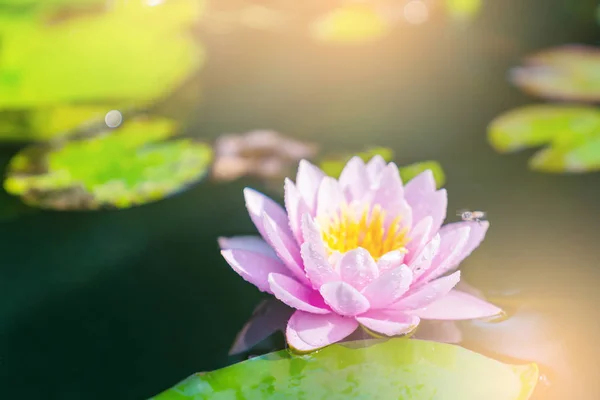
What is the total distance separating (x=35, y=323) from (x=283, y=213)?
0.59 m

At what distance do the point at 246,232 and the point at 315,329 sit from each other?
44cm

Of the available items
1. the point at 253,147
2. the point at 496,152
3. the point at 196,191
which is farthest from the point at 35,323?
the point at 496,152

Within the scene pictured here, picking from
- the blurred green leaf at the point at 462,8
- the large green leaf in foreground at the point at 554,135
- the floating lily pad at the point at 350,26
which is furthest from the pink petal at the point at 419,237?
the blurred green leaf at the point at 462,8

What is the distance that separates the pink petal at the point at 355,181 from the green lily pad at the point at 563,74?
1.05 m

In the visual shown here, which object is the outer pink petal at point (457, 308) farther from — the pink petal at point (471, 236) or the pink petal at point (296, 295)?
the pink petal at point (296, 295)

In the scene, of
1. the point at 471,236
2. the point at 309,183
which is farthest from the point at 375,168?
the point at 471,236

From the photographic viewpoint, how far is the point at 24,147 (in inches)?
67.5

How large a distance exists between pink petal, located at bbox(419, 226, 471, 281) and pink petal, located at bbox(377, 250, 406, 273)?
7cm

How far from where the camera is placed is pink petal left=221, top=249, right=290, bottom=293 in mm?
1112

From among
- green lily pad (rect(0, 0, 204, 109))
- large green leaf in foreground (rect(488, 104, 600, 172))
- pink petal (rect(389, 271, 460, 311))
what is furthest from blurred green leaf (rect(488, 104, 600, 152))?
green lily pad (rect(0, 0, 204, 109))

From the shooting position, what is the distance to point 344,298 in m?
1.01

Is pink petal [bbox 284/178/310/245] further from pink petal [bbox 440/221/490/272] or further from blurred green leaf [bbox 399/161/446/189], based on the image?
blurred green leaf [bbox 399/161/446/189]

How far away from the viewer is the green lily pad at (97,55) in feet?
6.06

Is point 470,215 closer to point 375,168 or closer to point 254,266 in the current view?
point 375,168
